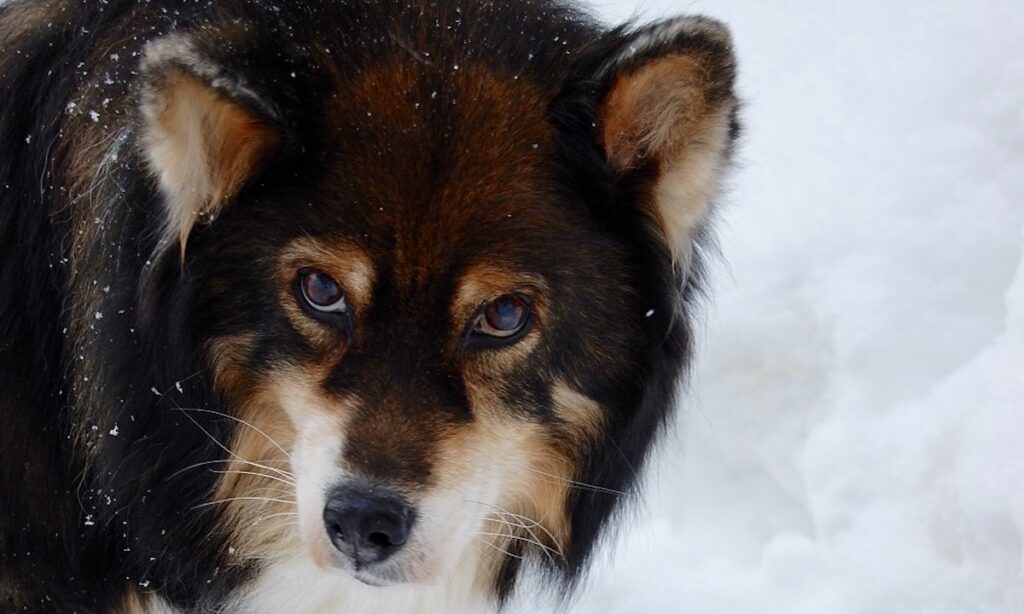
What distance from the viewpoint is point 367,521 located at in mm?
2969

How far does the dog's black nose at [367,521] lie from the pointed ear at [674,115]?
91 cm

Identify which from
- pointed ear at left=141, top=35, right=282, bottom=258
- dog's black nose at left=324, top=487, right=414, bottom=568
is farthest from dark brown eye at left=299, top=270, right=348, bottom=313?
dog's black nose at left=324, top=487, right=414, bottom=568

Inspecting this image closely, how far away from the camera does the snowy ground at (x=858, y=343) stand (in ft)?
15.2

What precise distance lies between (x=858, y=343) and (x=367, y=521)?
2.94 m

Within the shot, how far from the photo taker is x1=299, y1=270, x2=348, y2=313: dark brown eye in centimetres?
299

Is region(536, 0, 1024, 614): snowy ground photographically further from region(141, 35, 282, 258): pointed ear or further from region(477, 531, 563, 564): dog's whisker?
region(141, 35, 282, 258): pointed ear

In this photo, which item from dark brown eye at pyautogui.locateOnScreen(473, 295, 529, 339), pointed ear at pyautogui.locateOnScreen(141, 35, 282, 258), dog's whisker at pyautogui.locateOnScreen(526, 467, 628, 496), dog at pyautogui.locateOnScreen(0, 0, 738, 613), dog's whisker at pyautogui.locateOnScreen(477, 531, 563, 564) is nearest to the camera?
pointed ear at pyautogui.locateOnScreen(141, 35, 282, 258)

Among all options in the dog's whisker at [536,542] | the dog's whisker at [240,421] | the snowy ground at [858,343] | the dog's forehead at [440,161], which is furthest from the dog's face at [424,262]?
the snowy ground at [858,343]

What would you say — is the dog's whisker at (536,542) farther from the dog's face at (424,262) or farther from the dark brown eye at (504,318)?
the dark brown eye at (504,318)

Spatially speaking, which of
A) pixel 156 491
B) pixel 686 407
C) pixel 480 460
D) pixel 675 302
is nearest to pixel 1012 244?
pixel 686 407

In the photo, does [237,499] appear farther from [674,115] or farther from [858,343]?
[858,343]

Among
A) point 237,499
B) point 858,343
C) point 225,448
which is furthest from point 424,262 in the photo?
point 858,343

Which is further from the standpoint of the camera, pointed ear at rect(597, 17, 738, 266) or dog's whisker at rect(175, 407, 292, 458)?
dog's whisker at rect(175, 407, 292, 458)

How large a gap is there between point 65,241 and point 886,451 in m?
3.11
